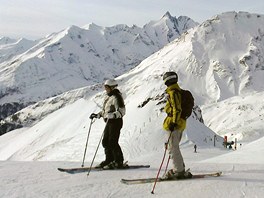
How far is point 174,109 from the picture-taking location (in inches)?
359

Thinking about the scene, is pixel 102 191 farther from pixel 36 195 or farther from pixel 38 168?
pixel 38 168

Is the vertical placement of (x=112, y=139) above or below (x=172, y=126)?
below

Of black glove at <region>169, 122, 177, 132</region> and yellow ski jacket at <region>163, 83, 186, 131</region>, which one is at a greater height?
yellow ski jacket at <region>163, 83, 186, 131</region>

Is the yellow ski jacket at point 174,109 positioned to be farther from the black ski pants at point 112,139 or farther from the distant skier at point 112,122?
A: the black ski pants at point 112,139

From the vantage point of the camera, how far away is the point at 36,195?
27.8ft

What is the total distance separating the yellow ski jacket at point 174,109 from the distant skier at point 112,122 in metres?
2.08

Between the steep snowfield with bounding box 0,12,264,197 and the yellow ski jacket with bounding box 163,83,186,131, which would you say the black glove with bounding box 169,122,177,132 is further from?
the steep snowfield with bounding box 0,12,264,197

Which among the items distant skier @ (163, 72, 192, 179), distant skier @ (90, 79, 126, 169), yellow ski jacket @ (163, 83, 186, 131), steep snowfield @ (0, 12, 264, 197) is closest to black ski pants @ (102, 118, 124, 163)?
distant skier @ (90, 79, 126, 169)

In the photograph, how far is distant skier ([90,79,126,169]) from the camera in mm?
11156

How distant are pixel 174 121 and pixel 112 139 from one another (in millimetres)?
2632

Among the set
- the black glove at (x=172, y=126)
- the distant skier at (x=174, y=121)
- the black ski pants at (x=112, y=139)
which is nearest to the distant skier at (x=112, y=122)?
the black ski pants at (x=112, y=139)

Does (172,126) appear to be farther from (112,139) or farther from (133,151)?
(133,151)

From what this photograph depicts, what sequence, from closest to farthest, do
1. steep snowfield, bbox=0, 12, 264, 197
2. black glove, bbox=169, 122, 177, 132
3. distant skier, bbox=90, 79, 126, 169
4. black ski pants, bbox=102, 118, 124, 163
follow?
1. steep snowfield, bbox=0, 12, 264, 197
2. black glove, bbox=169, 122, 177, 132
3. distant skier, bbox=90, 79, 126, 169
4. black ski pants, bbox=102, 118, 124, 163

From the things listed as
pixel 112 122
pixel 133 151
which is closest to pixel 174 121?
pixel 112 122
